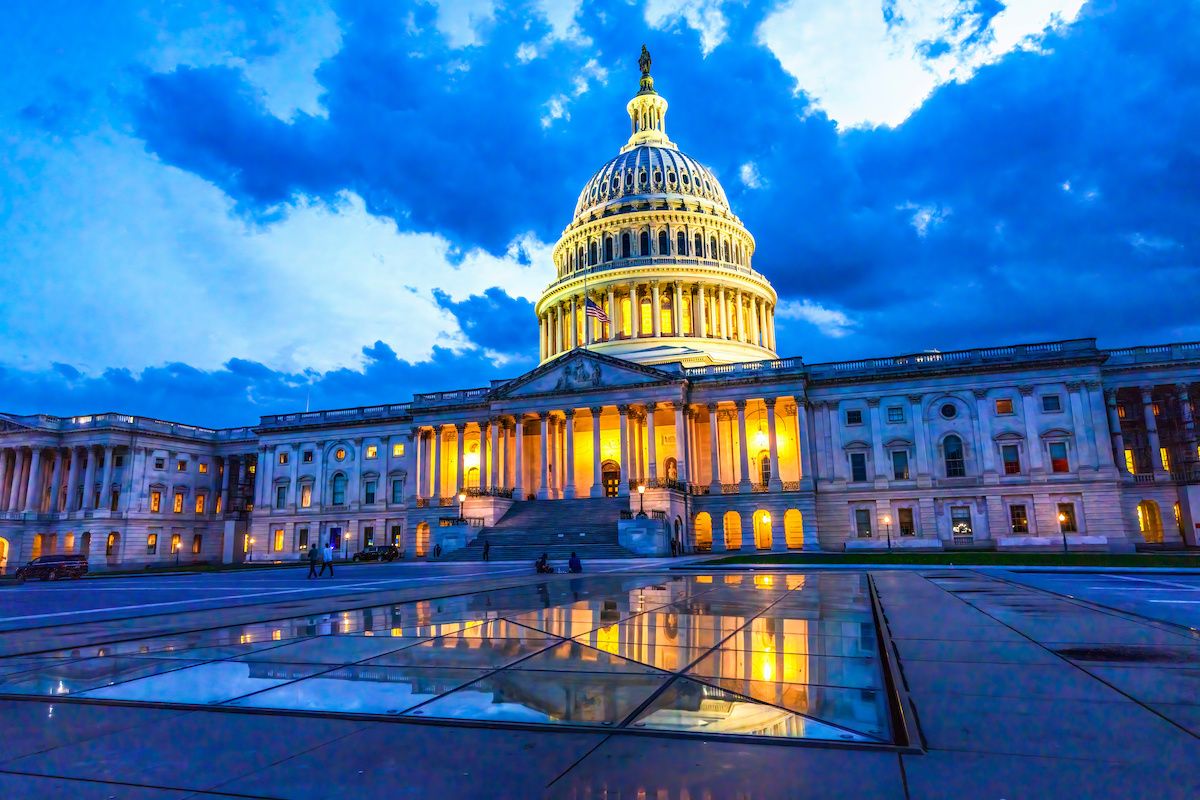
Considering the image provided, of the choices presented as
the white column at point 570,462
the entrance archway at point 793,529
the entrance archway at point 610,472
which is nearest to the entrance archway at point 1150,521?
the entrance archway at point 793,529

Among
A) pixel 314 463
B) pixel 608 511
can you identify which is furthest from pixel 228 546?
pixel 608 511

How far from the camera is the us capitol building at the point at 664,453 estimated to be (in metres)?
60.6

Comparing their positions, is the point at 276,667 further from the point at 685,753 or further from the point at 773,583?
the point at 773,583

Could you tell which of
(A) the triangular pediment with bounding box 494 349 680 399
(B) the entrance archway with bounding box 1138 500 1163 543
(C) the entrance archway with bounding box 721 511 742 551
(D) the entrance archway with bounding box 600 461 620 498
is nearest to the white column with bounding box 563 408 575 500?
(A) the triangular pediment with bounding box 494 349 680 399

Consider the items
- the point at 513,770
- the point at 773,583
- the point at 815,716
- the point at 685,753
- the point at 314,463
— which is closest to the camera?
the point at 513,770

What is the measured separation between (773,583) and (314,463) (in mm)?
74043

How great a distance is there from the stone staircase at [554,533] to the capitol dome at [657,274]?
22697mm

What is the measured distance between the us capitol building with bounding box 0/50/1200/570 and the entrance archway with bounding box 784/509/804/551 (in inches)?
7.9

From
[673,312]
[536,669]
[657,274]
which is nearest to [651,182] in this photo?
[657,274]

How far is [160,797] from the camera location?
4121mm

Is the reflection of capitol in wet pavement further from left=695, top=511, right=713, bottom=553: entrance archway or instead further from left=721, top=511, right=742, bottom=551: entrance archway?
left=721, top=511, right=742, bottom=551: entrance archway

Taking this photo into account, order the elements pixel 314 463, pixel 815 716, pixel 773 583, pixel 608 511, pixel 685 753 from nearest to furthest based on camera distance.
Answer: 1. pixel 685 753
2. pixel 815 716
3. pixel 773 583
4. pixel 608 511
5. pixel 314 463

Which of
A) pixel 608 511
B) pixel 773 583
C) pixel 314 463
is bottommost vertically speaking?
pixel 773 583

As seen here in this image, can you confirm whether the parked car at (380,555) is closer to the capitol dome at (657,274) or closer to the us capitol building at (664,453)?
the us capitol building at (664,453)
